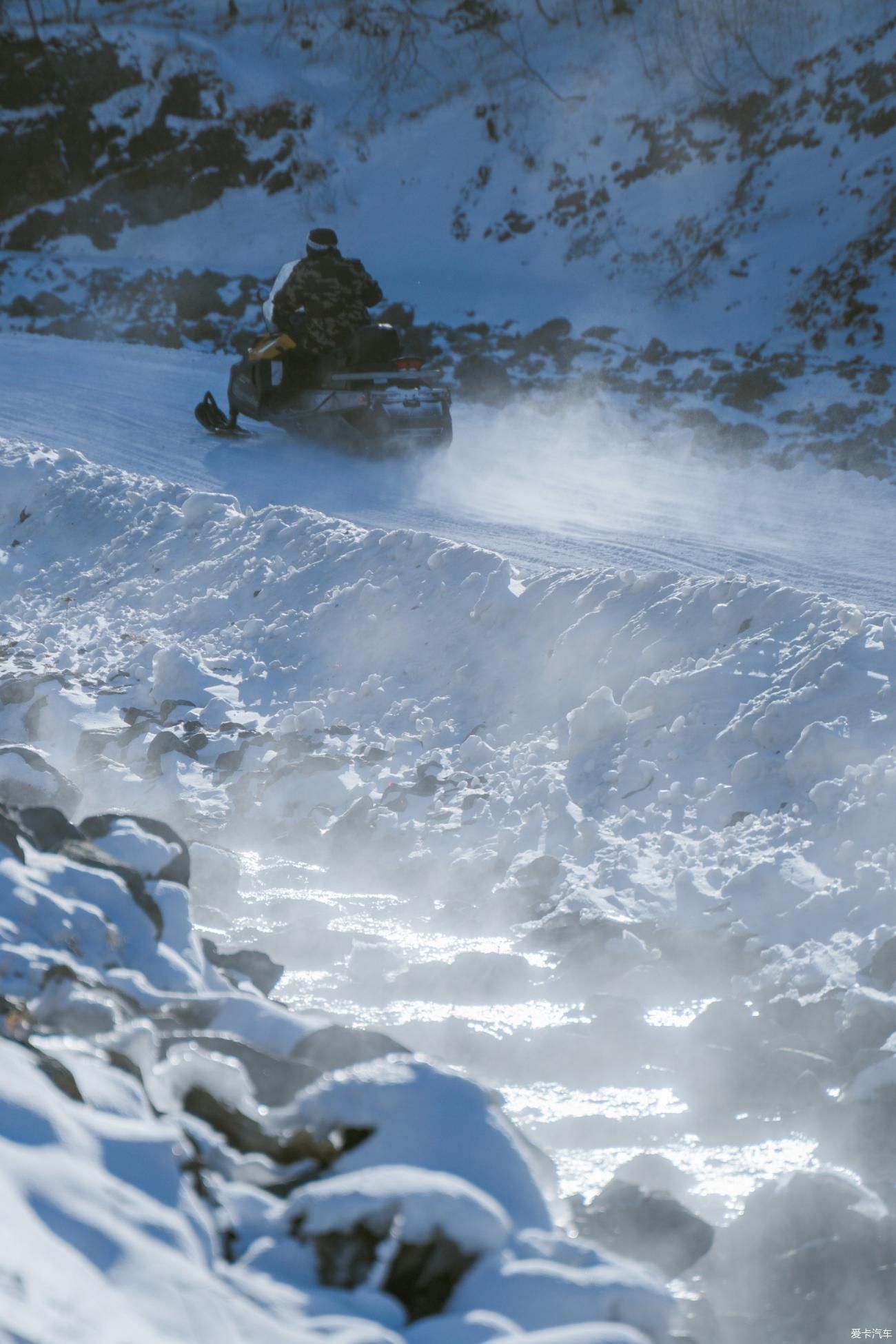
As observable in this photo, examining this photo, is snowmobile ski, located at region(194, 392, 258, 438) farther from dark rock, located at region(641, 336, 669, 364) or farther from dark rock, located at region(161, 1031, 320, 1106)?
dark rock, located at region(161, 1031, 320, 1106)

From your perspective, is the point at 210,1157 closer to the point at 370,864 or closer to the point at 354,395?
the point at 370,864

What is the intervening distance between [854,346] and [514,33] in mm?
12459

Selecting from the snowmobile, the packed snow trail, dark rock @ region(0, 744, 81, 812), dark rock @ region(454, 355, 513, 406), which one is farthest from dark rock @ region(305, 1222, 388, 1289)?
dark rock @ region(454, 355, 513, 406)

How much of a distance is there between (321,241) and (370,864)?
25.6 ft

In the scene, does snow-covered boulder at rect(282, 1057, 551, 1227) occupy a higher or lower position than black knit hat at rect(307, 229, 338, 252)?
lower

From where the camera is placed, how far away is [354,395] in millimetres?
11062

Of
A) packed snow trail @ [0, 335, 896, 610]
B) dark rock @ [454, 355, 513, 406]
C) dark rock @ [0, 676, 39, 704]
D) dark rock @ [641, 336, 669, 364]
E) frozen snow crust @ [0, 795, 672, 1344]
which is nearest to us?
frozen snow crust @ [0, 795, 672, 1344]

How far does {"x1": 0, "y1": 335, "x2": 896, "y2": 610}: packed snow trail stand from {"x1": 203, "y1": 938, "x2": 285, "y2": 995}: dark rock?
3.94m

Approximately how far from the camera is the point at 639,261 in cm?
2248

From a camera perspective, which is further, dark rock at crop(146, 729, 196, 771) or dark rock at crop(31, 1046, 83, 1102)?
dark rock at crop(146, 729, 196, 771)

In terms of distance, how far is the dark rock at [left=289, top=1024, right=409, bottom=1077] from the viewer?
3.54 metres

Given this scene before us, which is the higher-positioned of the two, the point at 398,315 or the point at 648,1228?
the point at 398,315

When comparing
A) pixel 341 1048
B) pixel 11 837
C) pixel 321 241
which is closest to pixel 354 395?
pixel 321 241

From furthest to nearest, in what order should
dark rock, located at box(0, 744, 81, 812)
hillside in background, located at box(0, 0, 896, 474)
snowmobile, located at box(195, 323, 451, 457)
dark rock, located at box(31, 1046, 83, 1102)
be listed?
hillside in background, located at box(0, 0, 896, 474) < snowmobile, located at box(195, 323, 451, 457) < dark rock, located at box(0, 744, 81, 812) < dark rock, located at box(31, 1046, 83, 1102)
